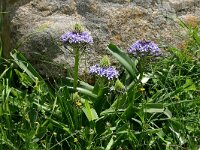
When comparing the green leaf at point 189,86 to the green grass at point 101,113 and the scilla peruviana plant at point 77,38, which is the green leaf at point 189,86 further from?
the scilla peruviana plant at point 77,38

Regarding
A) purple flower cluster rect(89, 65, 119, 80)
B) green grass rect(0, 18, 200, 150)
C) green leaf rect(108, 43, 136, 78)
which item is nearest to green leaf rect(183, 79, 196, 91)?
green grass rect(0, 18, 200, 150)

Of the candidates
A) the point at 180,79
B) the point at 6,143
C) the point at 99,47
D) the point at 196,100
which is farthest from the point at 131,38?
the point at 6,143

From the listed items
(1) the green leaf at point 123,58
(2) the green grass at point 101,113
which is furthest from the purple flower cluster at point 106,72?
(1) the green leaf at point 123,58

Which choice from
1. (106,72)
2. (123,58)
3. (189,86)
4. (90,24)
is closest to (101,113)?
(106,72)

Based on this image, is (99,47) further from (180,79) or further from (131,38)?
(180,79)

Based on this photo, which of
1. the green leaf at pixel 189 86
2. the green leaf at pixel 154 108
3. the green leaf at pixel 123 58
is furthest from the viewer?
the green leaf at pixel 123 58

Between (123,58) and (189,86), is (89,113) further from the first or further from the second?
(189,86)

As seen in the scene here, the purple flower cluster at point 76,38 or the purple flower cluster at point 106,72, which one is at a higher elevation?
the purple flower cluster at point 76,38
